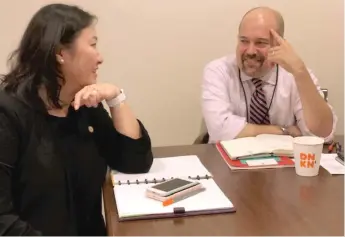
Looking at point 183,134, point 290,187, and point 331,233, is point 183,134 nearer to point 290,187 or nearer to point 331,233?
point 290,187

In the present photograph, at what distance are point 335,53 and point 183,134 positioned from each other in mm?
948

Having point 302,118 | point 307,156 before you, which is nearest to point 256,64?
point 302,118

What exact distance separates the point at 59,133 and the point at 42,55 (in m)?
0.24

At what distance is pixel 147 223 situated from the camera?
4.33ft

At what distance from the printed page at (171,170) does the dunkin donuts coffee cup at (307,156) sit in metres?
0.29

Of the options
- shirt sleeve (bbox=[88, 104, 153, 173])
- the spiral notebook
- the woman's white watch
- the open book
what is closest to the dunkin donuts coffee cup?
the open book

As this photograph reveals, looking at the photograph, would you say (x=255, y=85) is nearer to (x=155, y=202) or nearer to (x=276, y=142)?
(x=276, y=142)

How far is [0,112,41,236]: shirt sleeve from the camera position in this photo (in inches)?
53.1

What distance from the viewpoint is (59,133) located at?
5.13ft

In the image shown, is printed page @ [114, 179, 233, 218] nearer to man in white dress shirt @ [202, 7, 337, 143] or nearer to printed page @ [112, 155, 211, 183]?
printed page @ [112, 155, 211, 183]

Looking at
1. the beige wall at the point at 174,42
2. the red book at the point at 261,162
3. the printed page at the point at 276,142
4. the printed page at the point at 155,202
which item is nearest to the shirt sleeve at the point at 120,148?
the printed page at the point at 155,202

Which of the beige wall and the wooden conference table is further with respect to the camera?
the beige wall

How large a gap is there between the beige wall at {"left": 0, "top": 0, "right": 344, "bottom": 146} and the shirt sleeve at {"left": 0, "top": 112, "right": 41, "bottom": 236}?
4.39 feet

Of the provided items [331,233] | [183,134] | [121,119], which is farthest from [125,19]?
[331,233]
